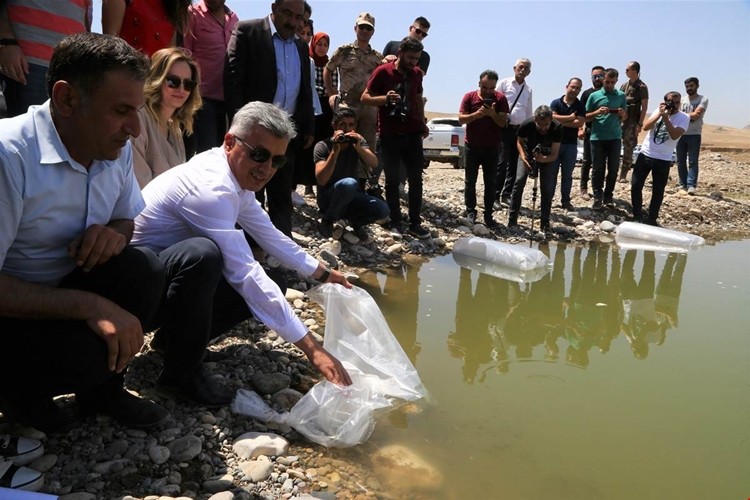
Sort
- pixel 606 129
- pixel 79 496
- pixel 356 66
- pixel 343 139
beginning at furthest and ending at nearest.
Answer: pixel 606 129 → pixel 356 66 → pixel 343 139 → pixel 79 496

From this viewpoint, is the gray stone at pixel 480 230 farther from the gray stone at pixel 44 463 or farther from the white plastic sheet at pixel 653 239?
the gray stone at pixel 44 463

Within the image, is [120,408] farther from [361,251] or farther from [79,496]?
[361,251]

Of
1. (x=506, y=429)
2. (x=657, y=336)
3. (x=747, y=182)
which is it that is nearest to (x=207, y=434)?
(x=506, y=429)

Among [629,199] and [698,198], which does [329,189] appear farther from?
[698,198]

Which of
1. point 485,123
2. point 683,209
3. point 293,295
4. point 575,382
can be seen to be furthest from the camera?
point 683,209

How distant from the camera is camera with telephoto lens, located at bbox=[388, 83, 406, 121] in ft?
18.5

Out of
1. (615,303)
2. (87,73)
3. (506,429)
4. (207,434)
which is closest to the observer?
(87,73)

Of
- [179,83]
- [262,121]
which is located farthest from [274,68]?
[262,121]

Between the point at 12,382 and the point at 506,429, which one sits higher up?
the point at 12,382

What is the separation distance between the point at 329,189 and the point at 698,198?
6.94 metres

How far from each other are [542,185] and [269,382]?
5023 mm

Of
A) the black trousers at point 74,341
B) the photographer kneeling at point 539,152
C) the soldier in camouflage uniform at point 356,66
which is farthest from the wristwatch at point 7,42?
the photographer kneeling at point 539,152

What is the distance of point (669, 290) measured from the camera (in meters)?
5.14

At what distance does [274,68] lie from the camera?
4.20m
